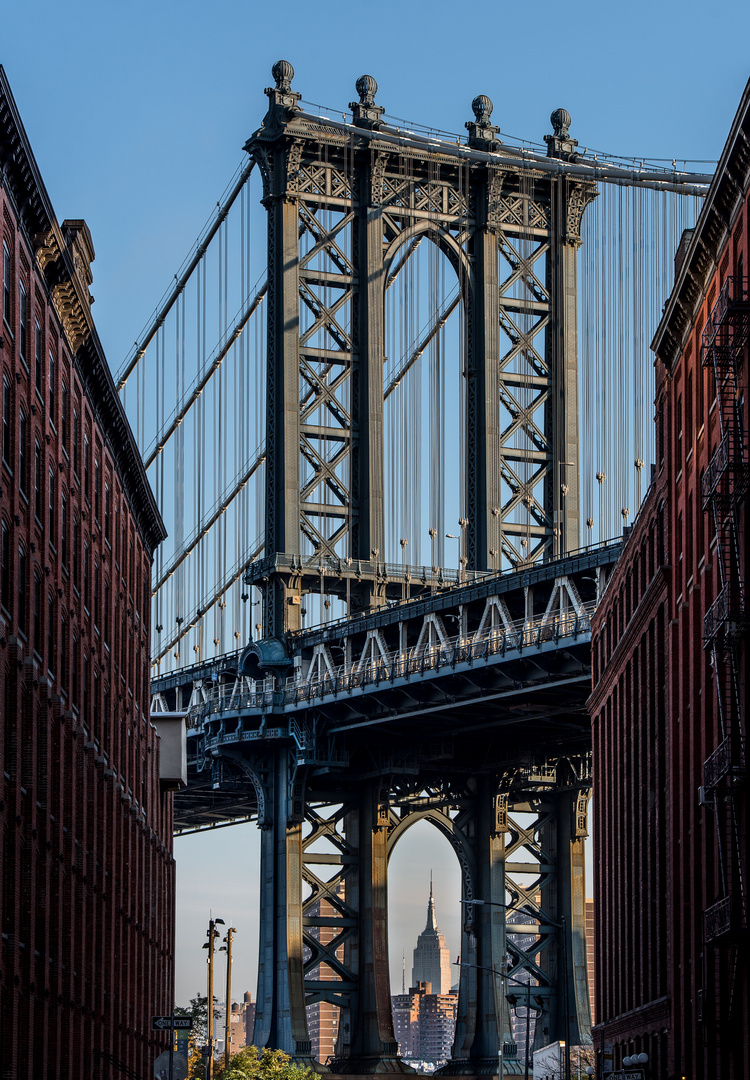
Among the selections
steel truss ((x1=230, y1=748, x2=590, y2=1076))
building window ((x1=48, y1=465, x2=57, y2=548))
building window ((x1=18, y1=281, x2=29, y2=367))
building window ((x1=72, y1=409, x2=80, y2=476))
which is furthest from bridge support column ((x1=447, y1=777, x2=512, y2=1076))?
building window ((x1=18, y1=281, x2=29, y2=367))

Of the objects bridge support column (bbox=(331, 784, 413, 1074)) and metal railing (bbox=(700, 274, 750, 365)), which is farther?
bridge support column (bbox=(331, 784, 413, 1074))

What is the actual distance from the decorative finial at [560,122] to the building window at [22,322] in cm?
6219

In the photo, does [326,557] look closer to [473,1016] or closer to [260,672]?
[260,672]

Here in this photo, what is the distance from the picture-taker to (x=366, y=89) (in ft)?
341

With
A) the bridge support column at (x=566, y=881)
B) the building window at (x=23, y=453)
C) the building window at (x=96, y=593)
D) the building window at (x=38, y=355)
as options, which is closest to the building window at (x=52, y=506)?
the building window at (x=38, y=355)

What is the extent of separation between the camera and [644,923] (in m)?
65.6

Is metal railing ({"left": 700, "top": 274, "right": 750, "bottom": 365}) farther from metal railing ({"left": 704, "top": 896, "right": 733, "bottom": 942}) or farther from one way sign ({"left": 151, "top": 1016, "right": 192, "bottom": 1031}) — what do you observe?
one way sign ({"left": 151, "top": 1016, "right": 192, "bottom": 1031})

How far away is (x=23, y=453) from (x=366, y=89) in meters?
60.3

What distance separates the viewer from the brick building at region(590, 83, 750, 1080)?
45.0 metres

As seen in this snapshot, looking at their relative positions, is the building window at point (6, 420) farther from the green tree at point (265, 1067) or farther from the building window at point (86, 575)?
the green tree at point (265, 1067)

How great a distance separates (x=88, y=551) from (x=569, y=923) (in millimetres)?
53584

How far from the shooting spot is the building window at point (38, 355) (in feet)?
163

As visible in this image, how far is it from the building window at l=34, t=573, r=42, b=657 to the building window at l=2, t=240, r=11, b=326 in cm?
660

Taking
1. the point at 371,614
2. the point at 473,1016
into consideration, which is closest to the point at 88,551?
the point at 371,614
